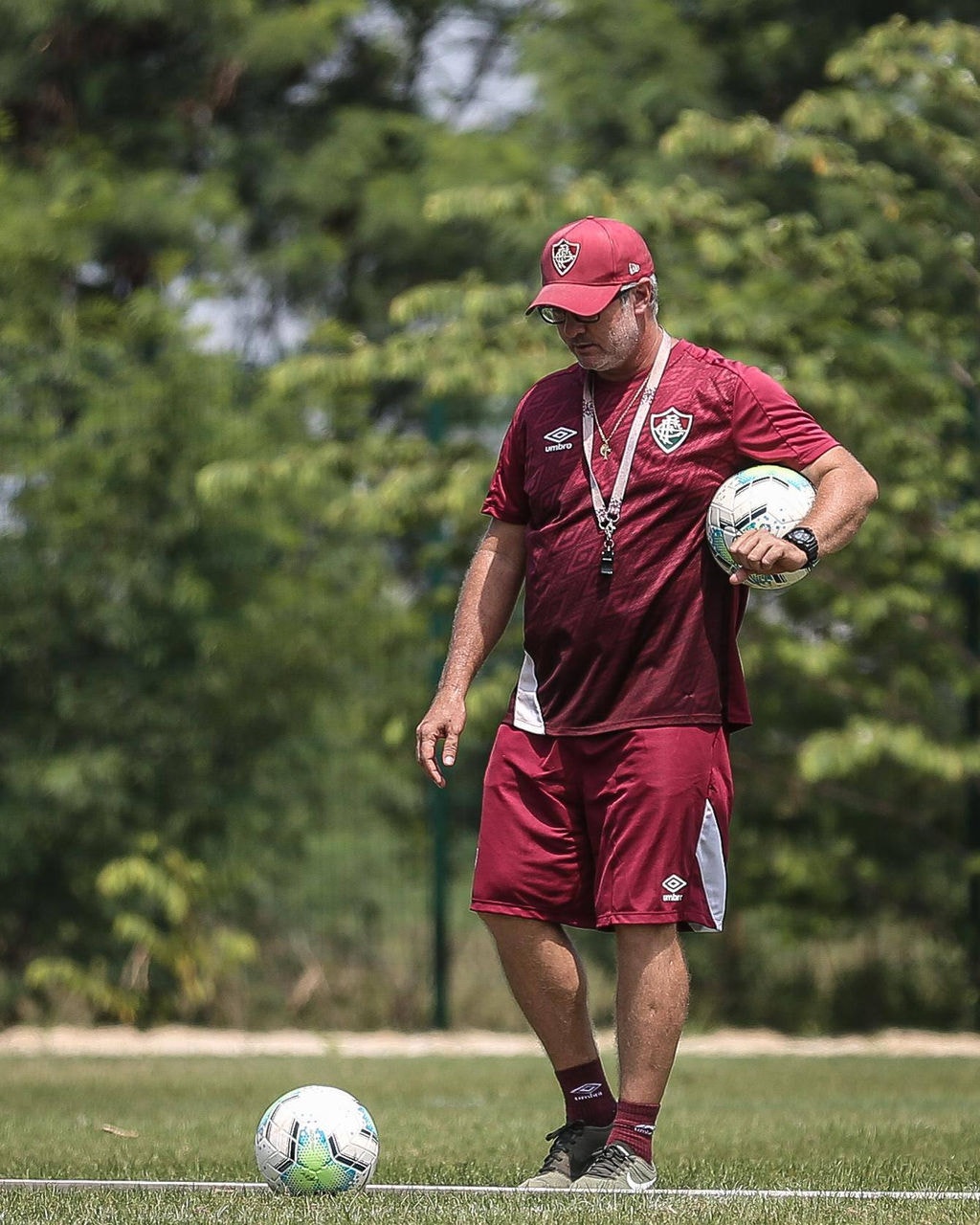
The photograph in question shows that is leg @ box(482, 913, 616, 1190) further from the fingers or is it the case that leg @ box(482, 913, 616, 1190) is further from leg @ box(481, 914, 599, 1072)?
the fingers

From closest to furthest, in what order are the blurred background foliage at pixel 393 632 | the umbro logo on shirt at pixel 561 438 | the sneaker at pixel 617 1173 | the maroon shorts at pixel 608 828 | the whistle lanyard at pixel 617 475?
1. the sneaker at pixel 617 1173
2. the maroon shorts at pixel 608 828
3. the whistle lanyard at pixel 617 475
4. the umbro logo on shirt at pixel 561 438
5. the blurred background foliage at pixel 393 632

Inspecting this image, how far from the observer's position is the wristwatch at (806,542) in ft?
15.4

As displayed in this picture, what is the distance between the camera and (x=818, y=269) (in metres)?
11.3

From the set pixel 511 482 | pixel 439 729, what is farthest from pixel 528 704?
pixel 511 482

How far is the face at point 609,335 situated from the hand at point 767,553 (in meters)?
0.58

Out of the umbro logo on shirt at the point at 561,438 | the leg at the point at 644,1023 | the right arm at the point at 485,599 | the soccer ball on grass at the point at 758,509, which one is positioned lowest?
the leg at the point at 644,1023

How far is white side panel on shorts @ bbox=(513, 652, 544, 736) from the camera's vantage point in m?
5.05

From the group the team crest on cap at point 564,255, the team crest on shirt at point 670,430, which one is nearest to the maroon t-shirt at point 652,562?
the team crest on shirt at point 670,430

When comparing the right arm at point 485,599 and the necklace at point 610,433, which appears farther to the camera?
the right arm at point 485,599

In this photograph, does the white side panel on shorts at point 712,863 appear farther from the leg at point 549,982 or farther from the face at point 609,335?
the face at point 609,335

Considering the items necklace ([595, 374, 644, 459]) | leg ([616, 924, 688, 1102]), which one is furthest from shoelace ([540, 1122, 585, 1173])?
necklace ([595, 374, 644, 459])

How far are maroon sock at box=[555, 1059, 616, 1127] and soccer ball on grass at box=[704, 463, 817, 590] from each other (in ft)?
4.24

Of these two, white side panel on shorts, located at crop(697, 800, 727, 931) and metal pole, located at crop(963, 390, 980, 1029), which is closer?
white side panel on shorts, located at crop(697, 800, 727, 931)

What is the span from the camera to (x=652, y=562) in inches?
193
